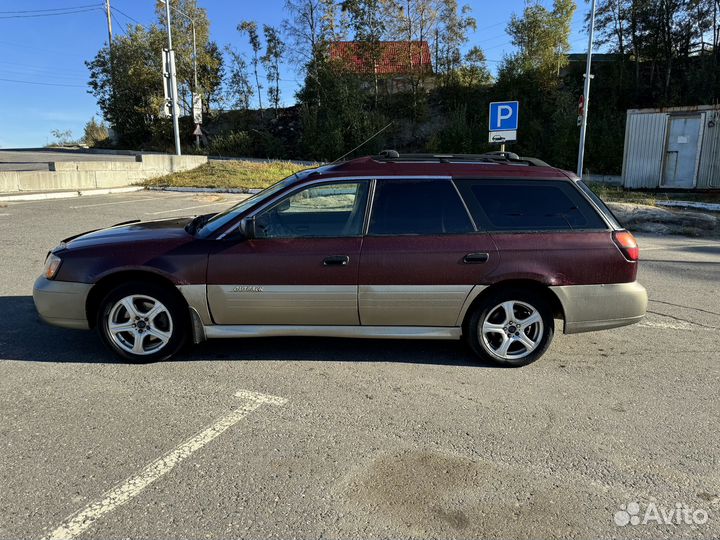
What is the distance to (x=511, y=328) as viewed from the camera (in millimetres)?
4125

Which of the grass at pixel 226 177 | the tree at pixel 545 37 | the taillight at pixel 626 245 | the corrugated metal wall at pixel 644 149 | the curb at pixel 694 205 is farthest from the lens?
the tree at pixel 545 37

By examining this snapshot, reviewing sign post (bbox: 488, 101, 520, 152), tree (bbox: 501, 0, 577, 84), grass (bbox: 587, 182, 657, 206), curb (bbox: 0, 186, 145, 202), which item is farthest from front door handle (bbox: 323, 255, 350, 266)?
tree (bbox: 501, 0, 577, 84)

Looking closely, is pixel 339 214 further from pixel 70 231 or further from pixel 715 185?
pixel 715 185

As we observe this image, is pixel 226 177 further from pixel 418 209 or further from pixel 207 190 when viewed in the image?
pixel 418 209

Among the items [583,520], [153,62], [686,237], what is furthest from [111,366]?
[153,62]

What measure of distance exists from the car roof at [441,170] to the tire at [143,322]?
1.55 meters

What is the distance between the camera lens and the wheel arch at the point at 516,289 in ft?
13.3

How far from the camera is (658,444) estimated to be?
10.0 ft

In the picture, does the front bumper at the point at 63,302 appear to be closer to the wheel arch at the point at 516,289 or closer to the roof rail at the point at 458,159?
the roof rail at the point at 458,159

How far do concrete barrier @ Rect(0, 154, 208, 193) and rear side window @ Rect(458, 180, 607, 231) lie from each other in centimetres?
1752

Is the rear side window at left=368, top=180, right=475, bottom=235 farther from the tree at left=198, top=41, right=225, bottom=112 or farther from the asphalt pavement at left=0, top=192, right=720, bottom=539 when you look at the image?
the tree at left=198, top=41, right=225, bottom=112

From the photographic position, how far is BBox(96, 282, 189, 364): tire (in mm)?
4055

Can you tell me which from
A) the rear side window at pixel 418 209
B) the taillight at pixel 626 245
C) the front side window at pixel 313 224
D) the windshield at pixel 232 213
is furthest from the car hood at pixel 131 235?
the taillight at pixel 626 245

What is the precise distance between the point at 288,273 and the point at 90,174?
18.0m
